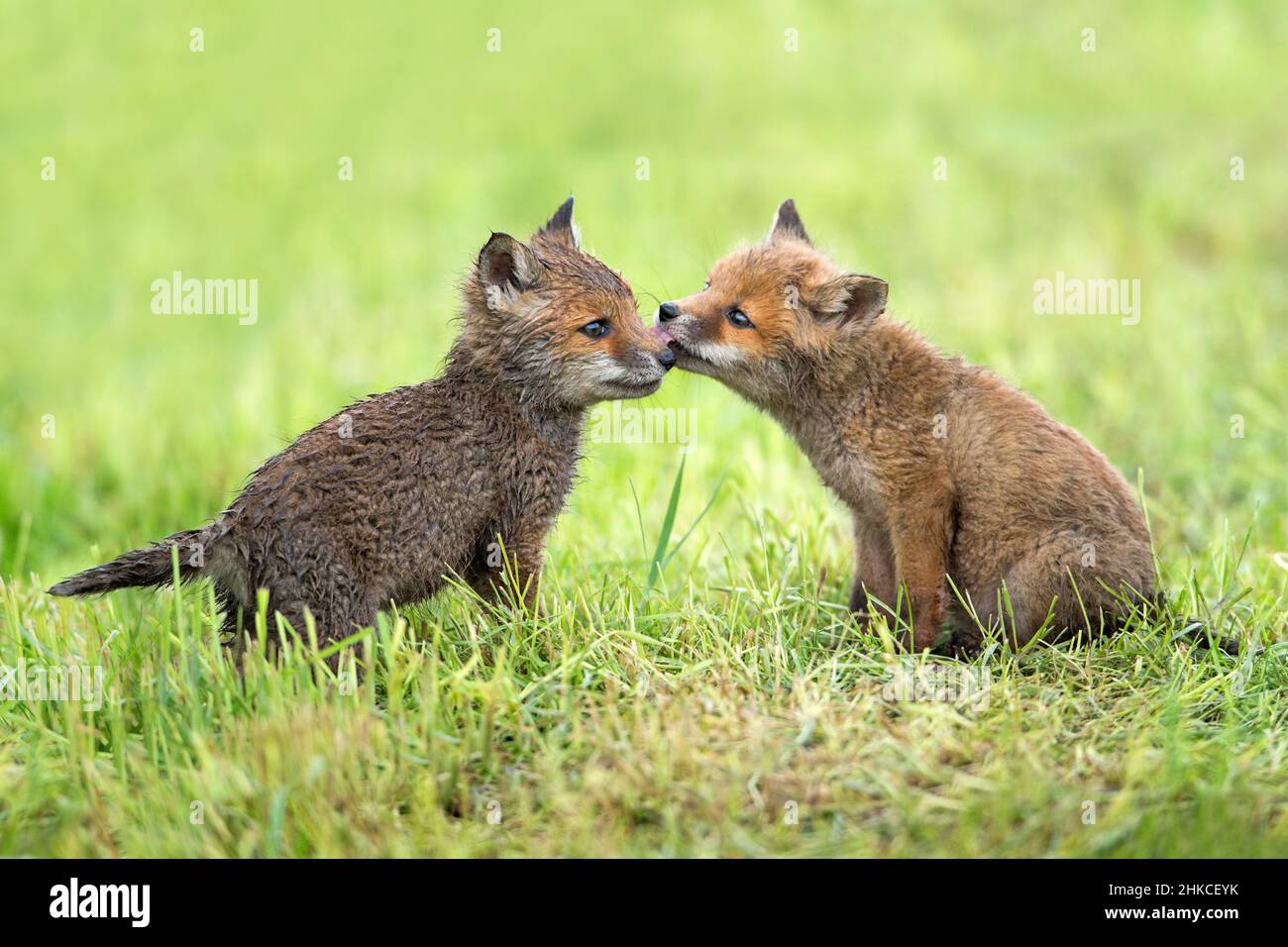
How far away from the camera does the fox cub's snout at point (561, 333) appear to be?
20.8ft

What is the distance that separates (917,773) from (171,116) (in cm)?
1737

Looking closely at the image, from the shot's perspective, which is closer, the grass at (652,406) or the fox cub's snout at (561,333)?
the grass at (652,406)

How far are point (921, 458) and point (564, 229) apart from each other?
211 cm

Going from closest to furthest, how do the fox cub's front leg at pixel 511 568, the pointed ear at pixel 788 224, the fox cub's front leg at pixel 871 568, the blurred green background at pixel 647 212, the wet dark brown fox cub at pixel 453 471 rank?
the wet dark brown fox cub at pixel 453 471, the fox cub's front leg at pixel 511 568, the fox cub's front leg at pixel 871 568, the pointed ear at pixel 788 224, the blurred green background at pixel 647 212

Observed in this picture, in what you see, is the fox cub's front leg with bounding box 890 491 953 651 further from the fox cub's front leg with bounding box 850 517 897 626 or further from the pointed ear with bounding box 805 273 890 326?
the pointed ear with bounding box 805 273 890 326

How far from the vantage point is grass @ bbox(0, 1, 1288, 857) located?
4.90 m

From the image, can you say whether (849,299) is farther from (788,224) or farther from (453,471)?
(453,471)

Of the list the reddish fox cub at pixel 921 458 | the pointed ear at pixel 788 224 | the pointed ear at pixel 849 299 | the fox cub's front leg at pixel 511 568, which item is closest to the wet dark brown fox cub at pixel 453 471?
the fox cub's front leg at pixel 511 568

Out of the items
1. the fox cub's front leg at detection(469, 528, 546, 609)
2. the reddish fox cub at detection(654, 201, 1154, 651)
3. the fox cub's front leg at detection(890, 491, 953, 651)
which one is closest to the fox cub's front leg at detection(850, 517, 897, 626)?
the reddish fox cub at detection(654, 201, 1154, 651)

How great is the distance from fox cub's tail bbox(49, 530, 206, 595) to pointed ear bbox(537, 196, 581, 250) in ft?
7.51

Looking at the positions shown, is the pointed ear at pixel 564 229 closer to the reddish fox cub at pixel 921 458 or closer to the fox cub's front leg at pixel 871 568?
the reddish fox cub at pixel 921 458

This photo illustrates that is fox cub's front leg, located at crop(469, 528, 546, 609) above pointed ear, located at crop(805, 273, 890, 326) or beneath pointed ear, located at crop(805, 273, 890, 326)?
beneath

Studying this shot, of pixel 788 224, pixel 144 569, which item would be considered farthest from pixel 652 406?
pixel 144 569
